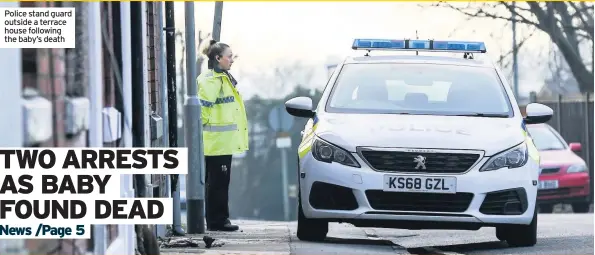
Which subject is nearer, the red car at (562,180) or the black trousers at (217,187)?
the black trousers at (217,187)

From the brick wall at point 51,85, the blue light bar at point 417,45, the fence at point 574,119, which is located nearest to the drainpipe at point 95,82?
the brick wall at point 51,85

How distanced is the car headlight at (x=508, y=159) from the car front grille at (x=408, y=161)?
9.6 inches

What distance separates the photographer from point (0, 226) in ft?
18.6

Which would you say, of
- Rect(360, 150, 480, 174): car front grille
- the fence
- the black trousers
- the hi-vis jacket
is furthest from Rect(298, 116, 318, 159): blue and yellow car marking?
the fence

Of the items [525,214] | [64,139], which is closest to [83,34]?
[64,139]

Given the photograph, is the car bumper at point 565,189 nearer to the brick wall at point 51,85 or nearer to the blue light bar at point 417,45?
the blue light bar at point 417,45

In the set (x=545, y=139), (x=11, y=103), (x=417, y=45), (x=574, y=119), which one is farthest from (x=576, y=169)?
(x=11, y=103)

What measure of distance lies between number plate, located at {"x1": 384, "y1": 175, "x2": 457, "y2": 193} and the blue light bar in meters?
2.13

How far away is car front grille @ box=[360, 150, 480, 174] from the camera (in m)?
9.64

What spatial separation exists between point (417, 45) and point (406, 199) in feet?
7.93

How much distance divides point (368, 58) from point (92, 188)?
5300mm

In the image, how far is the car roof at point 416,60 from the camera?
1122 cm

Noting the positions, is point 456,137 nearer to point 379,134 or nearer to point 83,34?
point 379,134

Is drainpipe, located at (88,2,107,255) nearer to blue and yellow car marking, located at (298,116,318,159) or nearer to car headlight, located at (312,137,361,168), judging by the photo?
car headlight, located at (312,137,361,168)
